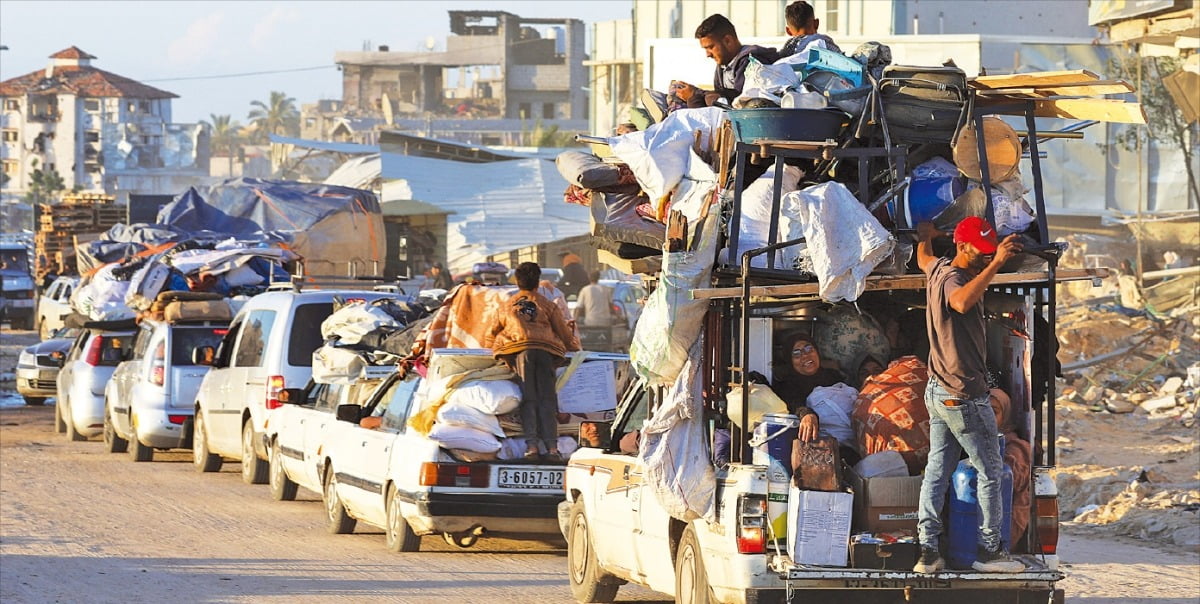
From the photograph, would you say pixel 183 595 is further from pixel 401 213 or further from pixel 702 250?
pixel 401 213

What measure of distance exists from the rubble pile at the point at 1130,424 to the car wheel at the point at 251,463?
7.77 metres

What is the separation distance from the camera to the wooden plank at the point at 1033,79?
827 centimetres

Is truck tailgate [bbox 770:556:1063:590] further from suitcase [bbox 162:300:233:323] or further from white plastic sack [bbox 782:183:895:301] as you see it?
suitcase [bbox 162:300:233:323]

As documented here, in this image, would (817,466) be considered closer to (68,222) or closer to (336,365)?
(336,365)

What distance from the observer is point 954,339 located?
804 centimetres

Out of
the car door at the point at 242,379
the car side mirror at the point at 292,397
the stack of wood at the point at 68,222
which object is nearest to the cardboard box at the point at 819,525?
the car side mirror at the point at 292,397

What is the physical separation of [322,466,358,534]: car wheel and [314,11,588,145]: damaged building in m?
89.3

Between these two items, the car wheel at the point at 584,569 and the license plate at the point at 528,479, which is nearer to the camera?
the car wheel at the point at 584,569

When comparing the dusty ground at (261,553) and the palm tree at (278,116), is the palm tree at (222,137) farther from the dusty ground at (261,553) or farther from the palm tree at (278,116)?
the dusty ground at (261,553)

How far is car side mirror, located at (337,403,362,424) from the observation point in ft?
45.0

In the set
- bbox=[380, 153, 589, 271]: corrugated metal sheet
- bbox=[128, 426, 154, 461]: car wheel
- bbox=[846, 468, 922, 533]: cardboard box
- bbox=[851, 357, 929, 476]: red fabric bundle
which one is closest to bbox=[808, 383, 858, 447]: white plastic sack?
bbox=[851, 357, 929, 476]: red fabric bundle

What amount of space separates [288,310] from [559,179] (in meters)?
34.8

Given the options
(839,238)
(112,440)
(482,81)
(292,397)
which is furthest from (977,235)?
(482,81)

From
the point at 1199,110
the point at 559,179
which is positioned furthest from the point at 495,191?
the point at 1199,110
